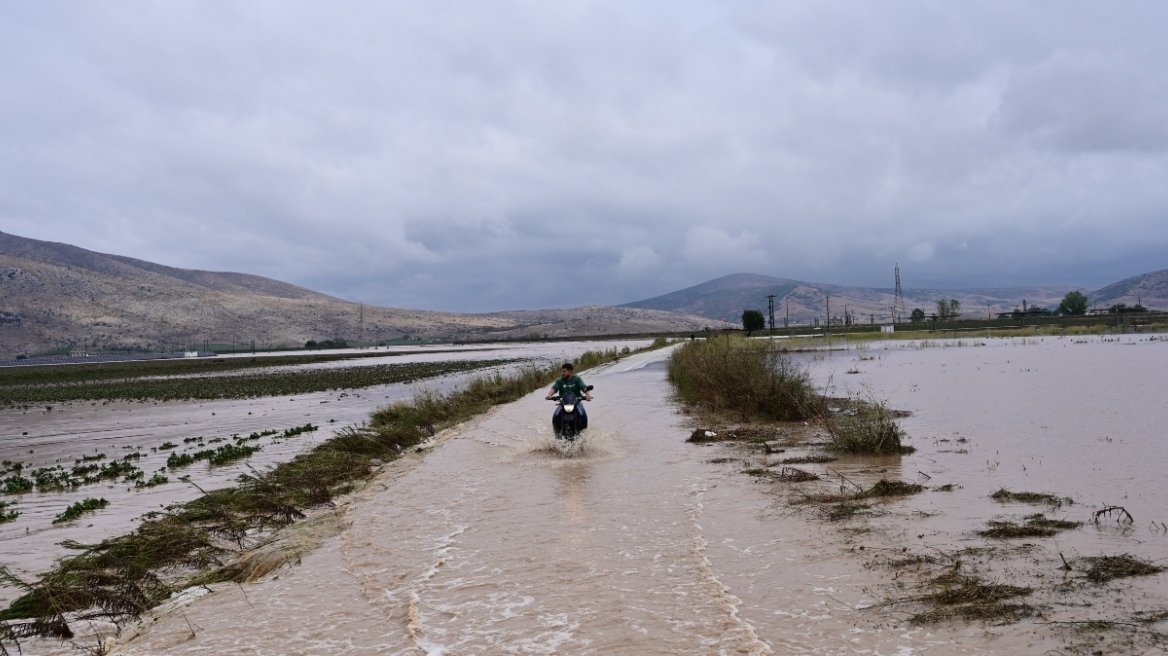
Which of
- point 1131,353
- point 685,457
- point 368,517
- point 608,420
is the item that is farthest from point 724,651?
point 1131,353

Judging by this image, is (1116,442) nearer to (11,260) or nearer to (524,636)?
(524,636)

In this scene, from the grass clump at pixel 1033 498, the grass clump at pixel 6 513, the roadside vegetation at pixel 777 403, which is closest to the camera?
the grass clump at pixel 1033 498

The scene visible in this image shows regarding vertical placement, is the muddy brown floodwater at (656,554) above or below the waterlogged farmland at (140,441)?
above

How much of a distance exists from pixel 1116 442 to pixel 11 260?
7797 inches

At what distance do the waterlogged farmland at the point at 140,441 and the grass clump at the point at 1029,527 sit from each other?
10.9m

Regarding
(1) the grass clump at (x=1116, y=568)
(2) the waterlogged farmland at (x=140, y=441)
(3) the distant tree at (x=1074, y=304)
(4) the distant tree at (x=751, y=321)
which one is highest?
(3) the distant tree at (x=1074, y=304)

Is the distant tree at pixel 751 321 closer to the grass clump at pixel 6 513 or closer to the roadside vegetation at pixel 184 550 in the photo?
the roadside vegetation at pixel 184 550

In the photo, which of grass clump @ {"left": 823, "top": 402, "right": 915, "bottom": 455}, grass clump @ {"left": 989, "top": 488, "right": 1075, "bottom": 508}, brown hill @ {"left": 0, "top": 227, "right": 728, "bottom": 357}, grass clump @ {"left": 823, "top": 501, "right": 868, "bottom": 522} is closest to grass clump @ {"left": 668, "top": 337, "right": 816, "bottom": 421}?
grass clump @ {"left": 823, "top": 402, "right": 915, "bottom": 455}

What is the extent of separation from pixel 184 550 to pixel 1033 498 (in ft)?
35.5

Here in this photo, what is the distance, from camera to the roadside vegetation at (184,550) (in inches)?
297

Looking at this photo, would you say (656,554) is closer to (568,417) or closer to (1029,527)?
(1029,527)

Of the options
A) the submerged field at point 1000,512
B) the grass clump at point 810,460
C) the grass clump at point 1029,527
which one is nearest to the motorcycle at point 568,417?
the submerged field at point 1000,512

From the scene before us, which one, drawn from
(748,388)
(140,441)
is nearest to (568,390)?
(748,388)

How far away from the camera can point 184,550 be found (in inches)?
376
